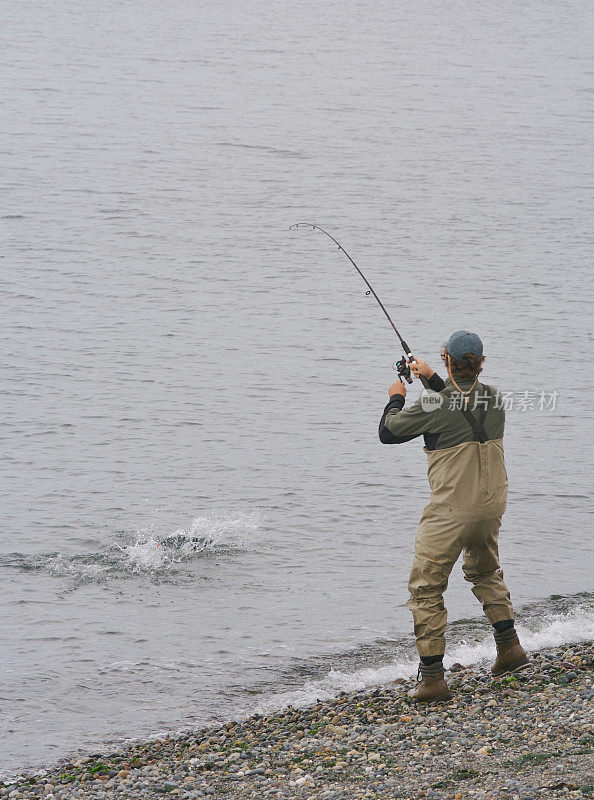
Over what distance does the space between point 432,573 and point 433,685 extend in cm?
75

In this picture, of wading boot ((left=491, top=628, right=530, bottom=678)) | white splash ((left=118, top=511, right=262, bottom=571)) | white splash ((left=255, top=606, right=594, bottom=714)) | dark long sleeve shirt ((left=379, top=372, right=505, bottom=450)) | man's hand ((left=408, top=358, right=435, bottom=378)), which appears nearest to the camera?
dark long sleeve shirt ((left=379, top=372, right=505, bottom=450))

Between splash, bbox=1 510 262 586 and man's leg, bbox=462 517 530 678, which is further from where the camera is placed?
splash, bbox=1 510 262 586

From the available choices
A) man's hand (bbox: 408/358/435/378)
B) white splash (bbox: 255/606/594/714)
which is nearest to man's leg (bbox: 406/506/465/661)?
man's hand (bbox: 408/358/435/378)

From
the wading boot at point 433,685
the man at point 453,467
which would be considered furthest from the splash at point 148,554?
the man at point 453,467

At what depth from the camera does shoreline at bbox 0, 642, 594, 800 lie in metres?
5.22

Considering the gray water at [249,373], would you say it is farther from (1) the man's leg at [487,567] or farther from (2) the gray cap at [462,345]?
(2) the gray cap at [462,345]

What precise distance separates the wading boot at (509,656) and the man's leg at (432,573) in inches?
22.3

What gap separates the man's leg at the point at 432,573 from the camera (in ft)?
19.8

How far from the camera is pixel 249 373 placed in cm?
1648

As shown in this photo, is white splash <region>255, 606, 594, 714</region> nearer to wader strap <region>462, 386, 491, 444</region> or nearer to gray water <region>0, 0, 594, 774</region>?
gray water <region>0, 0, 594, 774</region>

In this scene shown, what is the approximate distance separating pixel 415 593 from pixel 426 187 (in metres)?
24.6

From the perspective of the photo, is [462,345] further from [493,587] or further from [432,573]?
[493,587]

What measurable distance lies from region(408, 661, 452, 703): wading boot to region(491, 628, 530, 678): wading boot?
46 cm

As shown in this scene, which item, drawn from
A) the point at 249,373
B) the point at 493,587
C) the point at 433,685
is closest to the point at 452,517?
the point at 493,587
